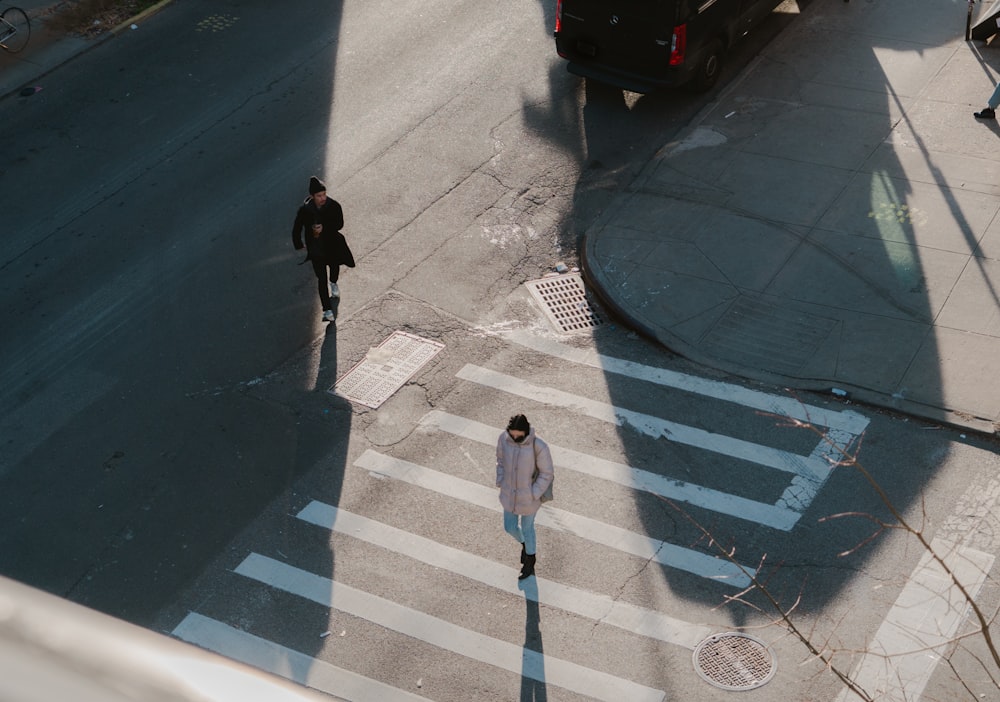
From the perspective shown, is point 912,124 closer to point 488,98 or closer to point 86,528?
point 488,98

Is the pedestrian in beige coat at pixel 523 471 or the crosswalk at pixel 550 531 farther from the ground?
the pedestrian in beige coat at pixel 523 471

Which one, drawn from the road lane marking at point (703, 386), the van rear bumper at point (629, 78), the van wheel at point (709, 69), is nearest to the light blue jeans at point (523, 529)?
the road lane marking at point (703, 386)

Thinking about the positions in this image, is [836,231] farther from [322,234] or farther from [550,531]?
[322,234]

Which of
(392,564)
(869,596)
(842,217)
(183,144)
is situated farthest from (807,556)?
(183,144)

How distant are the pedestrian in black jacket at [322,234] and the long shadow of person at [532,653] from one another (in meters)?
4.31

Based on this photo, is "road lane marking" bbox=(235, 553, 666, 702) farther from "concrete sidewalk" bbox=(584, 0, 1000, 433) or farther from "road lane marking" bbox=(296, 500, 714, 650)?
"concrete sidewalk" bbox=(584, 0, 1000, 433)

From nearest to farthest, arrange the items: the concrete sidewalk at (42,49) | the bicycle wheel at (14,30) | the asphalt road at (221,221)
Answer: the asphalt road at (221,221), the concrete sidewalk at (42,49), the bicycle wheel at (14,30)

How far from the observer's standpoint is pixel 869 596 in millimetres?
8375

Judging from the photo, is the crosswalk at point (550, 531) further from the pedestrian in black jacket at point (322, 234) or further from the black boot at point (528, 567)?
the pedestrian in black jacket at point (322, 234)

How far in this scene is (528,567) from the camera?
8766 millimetres

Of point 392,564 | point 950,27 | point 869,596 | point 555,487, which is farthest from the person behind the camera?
point 950,27

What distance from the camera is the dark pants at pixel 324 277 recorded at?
11.5 m

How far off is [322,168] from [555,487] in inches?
Result: 252

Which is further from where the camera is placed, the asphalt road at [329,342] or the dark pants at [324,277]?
the dark pants at [324,277]
